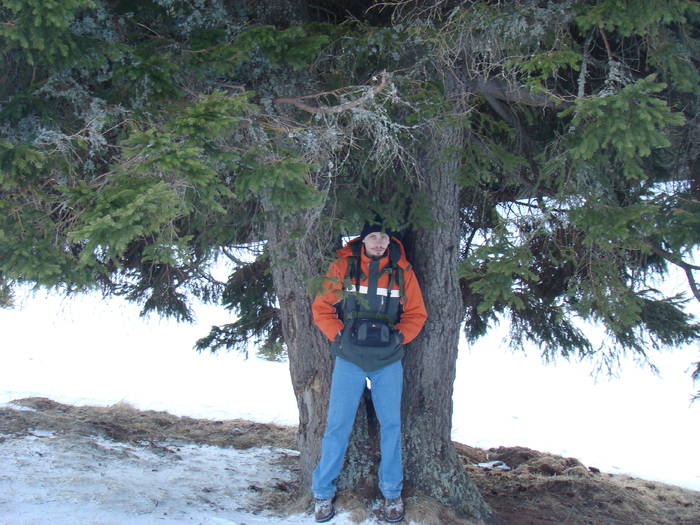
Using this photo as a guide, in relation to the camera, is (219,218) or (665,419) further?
(665,419)

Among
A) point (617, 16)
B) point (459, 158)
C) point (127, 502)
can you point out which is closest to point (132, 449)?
point (127, 502)

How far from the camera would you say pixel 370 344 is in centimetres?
444

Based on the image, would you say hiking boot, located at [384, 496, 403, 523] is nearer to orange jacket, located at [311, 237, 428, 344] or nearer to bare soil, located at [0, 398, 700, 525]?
bare soil, located at [0, 398, 700, 525]

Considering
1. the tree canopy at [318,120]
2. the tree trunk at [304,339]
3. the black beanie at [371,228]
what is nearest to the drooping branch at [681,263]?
the tree canopy at [318,120]

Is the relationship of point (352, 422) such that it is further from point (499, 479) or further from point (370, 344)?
point (499, 479)

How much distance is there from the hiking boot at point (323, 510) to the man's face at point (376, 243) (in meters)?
1.78

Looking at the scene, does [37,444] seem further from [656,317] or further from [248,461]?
[656,317]

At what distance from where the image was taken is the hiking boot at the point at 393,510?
4.36 metres

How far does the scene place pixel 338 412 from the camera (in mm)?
4469

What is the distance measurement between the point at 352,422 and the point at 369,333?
65 centimetres

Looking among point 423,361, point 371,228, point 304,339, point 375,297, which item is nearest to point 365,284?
point 375,297

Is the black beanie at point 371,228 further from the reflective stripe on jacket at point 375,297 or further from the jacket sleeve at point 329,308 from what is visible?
the jacket sleeve at point 329,308

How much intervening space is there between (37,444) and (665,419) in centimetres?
1276

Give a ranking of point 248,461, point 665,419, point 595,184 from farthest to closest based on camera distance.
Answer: point 665,419 → point 248,461 → point 595,184
